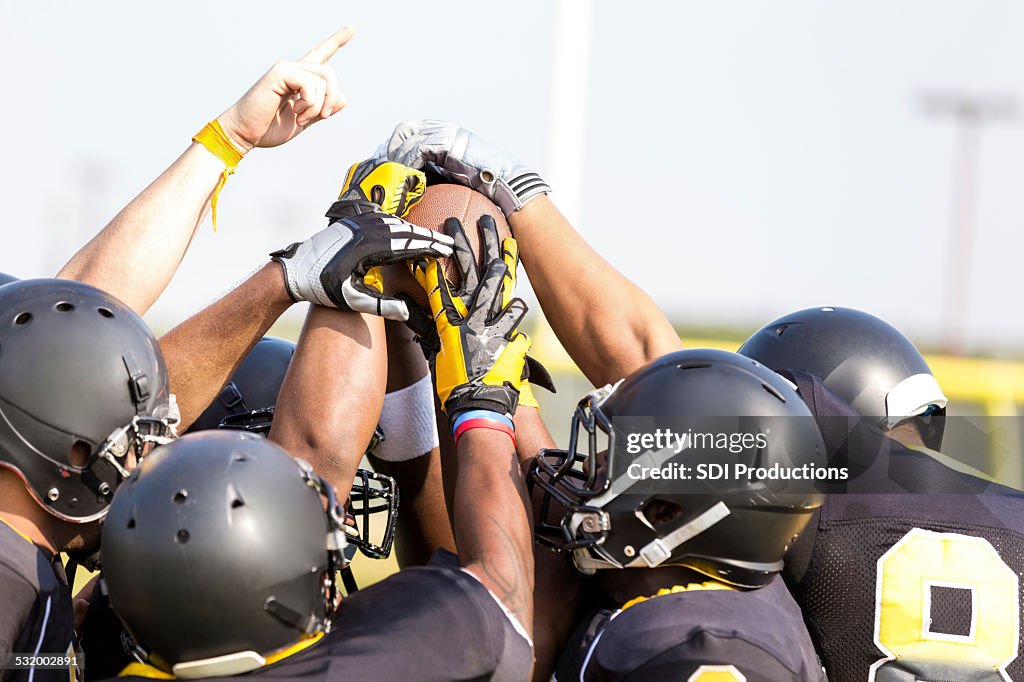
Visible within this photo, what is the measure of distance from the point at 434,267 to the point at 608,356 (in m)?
0.67

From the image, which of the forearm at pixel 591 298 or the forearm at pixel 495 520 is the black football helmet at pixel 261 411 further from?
the forearm at pixel 591 298

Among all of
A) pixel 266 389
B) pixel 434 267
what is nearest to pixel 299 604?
pixel 434 267

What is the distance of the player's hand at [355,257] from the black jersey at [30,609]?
3.37 ft

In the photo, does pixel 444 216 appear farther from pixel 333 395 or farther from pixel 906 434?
pixel 906 434

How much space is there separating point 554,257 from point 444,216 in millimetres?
386

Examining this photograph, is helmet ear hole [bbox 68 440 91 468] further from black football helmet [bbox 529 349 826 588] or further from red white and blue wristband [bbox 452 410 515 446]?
black football helmet [bbox 529 349 826 588]

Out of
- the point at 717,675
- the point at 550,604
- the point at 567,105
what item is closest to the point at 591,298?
the point at 550,604

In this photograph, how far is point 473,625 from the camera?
8.21ft

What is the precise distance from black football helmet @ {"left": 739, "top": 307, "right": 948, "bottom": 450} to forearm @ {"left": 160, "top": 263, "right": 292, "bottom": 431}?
5.51 ft

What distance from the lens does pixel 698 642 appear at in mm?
2594

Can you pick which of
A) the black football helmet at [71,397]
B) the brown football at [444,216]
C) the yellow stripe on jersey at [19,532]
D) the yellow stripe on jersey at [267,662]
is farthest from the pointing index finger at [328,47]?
the yellow stripe on jersey at [267,662]

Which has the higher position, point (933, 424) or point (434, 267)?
point (434, 267)

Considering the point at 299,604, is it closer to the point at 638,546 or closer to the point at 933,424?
the point at 638,546

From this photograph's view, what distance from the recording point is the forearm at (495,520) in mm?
2736
